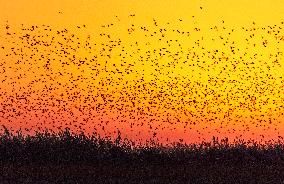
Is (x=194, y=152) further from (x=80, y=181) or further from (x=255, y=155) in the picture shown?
(x=80, y=181)

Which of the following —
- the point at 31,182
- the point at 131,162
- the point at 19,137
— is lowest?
the point at 31,182

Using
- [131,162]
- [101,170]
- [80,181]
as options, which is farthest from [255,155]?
[80,181]

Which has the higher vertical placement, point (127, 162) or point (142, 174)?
point (127, 162)

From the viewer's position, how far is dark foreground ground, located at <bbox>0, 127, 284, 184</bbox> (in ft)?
58.6

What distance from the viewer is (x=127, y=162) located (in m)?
22.8

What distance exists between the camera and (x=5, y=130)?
25.2m

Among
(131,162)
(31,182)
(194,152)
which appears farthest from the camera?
(194,152)

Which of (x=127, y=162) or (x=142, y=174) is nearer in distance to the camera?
(x=142, y=174)

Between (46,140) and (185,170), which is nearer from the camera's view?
(185,170)

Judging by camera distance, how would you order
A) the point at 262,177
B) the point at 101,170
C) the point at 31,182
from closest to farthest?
the point at 31,182
the point at 262,177
the point at 101,170

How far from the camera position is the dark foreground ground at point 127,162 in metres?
17.9

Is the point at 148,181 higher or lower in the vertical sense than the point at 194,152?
lower

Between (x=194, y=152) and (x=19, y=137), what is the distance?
7547 mm

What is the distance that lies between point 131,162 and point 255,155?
18.2 feet
